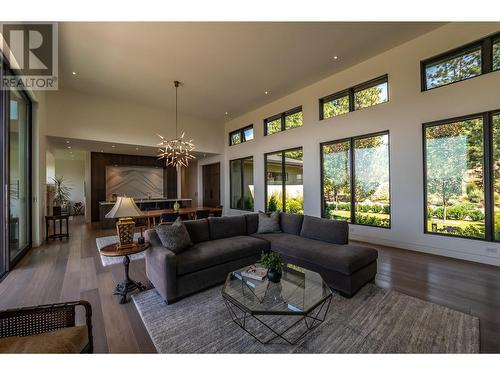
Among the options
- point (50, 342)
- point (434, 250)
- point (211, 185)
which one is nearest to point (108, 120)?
point (211, 185)

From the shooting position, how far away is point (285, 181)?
710cm

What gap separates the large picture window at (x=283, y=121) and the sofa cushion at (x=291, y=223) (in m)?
3.53

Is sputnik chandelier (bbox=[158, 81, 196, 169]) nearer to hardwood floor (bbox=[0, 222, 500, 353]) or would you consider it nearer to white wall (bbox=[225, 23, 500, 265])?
hardwood floor (bbox=[0, 222, 500, 353])

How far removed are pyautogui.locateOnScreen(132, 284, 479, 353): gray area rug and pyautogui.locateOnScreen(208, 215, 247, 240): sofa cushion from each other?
1.21m

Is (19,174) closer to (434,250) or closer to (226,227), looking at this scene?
(226,227)

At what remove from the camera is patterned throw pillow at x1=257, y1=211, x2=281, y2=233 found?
13.2ft

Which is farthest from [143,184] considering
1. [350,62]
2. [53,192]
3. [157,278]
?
[350,62]

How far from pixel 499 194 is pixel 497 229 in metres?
0.57

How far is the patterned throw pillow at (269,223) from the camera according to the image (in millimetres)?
4015

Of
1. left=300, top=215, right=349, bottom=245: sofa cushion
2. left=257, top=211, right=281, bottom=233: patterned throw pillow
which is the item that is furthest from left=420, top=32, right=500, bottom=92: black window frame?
left=257, top=211, right=281, bottom=233: patterned throw pillow

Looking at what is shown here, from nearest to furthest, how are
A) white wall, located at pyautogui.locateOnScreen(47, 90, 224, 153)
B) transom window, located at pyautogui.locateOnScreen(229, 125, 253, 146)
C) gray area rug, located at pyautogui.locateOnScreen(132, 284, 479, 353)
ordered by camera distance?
gray area rug, located at pyautogui.locateOnScreen(132, 284, 479, 353)
white wall, located at pyautogui.locateOnScreen(47, 90, 224, 153)
transom window, located at pyautogui.locateOnScreen(229, 125, 253, 146)

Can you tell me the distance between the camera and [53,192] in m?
8.65
